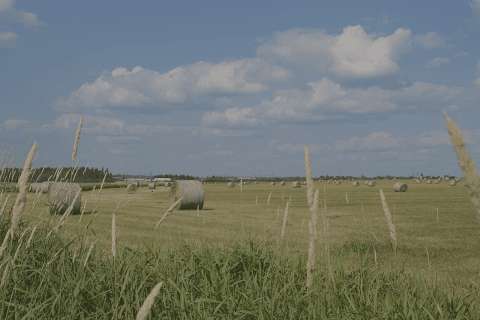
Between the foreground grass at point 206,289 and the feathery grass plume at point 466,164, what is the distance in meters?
2.36

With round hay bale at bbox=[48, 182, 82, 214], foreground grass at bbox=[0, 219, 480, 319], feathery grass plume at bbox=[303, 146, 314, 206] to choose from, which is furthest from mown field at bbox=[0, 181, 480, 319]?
feathery grass plume at bbox=[303, 146, 314, 206]

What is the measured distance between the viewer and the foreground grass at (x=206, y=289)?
3.58 metres

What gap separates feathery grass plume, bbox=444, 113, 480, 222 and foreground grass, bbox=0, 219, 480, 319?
7.75ft

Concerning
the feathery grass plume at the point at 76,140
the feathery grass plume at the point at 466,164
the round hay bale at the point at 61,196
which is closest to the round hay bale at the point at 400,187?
the round hay bale at the point at 61,196

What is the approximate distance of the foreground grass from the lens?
358cm

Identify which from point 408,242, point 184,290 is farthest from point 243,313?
point 408,242

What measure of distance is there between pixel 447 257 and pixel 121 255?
28.3 feet

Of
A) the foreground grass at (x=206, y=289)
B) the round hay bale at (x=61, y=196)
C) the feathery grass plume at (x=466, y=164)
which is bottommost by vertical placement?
the foreground grass at (x=206, y=289)

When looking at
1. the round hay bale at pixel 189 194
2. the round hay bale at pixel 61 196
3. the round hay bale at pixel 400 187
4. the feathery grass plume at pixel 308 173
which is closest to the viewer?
the feathery grass plume at pixel 308 173

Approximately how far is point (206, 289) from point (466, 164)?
3.10 m

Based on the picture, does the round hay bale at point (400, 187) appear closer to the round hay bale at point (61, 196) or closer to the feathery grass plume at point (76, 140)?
the round hay bale at point (61, 196)

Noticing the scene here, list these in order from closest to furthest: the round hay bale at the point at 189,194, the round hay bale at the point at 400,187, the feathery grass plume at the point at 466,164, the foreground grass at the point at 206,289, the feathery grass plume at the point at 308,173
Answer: the feathery grass plume at the point at 466,164 → the feathery grass plume at the point at 308,173 → the foreground grass at the point at 206,289 → the round hay bale at the point at 189,194 → the round hay bale at the point at 400,187

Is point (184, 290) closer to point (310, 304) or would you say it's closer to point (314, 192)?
point (310, 304)

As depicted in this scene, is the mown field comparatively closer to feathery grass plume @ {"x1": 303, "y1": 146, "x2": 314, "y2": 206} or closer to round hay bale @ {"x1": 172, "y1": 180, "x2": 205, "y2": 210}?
feathery grass plume @ {"x1": 303, "y1": 146, "x2": 314, "y2": 206}
